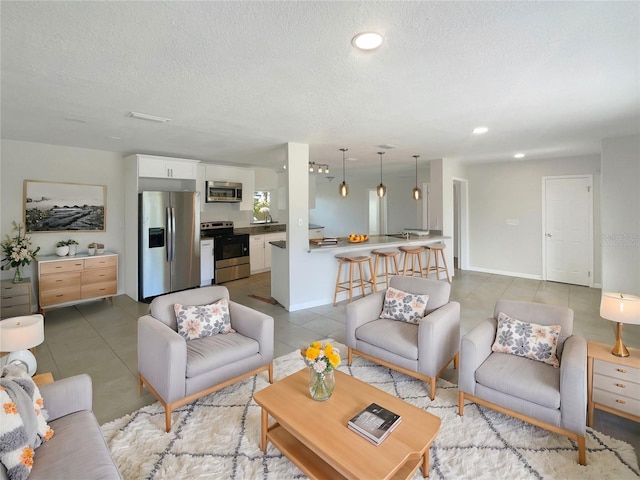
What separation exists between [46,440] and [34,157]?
458 centimetres

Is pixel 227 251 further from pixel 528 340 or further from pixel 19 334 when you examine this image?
pixel 528 340

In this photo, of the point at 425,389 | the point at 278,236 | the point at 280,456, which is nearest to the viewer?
the point at 280,456

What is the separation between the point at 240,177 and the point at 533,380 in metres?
6.13

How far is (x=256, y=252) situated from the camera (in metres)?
7.28

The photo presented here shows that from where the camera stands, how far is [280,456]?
1.96m

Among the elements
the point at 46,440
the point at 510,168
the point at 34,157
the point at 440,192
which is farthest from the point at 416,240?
the point at 34,157

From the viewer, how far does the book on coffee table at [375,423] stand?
1.61 metres

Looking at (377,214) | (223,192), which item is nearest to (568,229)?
(377,214)

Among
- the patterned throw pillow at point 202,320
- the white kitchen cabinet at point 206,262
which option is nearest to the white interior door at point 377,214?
the white kitchen cabinet at point 206,262

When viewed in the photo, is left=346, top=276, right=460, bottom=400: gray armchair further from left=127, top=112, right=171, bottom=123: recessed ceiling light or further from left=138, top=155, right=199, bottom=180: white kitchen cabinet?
left=138, top=155, right=199, bottom=180: white kitchen cabinet

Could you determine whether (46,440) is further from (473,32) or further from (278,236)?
(278,236)

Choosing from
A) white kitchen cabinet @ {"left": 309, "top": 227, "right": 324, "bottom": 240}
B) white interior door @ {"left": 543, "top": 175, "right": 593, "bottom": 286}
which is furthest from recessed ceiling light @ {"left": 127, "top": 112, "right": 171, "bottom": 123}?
white interior door @ {"left": 543, "top": 175, "right": 593, "bottom": 286}

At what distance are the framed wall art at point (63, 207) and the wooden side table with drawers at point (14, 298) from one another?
0.90m

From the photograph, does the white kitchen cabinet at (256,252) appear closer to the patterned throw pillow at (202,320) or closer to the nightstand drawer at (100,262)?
the nightstand drawer at (100,262)
